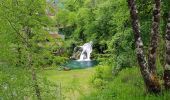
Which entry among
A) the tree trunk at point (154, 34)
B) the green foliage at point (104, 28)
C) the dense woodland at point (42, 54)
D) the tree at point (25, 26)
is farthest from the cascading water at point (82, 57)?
the tree trunk at point (154, 34)

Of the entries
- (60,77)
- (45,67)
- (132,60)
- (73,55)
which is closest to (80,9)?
(73,55)

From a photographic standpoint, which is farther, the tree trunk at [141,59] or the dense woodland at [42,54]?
the dense woodland at [42,54]

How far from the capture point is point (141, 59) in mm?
10391

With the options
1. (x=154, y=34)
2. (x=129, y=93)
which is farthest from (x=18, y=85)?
(x=154, y=34)

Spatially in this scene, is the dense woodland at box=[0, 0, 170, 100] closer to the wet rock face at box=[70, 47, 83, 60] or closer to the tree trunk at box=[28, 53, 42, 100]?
the tree trunk at box=[28, 53, 42, 100]

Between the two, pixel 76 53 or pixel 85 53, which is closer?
pixel 85 53

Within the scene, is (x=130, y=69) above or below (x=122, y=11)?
below

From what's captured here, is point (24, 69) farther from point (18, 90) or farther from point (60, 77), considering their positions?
point (60, 77)

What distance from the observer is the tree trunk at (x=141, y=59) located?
10.2 metres

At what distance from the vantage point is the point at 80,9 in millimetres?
50719

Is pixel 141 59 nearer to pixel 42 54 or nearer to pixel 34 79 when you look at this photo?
pixel 42 54

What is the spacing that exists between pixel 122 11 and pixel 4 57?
672 centimetres

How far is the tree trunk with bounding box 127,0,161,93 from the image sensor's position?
1020 cm

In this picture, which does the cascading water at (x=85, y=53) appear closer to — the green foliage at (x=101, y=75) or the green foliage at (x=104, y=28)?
the green foliage at (x=104, y=28)
